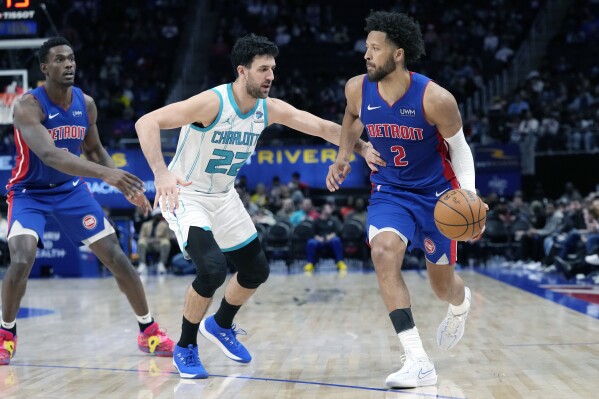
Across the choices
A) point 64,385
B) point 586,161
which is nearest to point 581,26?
point 586,161

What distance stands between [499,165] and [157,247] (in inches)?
292

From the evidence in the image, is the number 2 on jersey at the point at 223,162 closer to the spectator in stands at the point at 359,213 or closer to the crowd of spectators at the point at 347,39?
the spectator in stands at the point at 359,213

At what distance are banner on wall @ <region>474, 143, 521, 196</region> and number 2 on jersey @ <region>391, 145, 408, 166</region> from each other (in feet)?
44.0

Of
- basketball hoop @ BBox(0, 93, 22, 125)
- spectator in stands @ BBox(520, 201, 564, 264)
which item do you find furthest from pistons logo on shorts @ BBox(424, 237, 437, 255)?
spectator in stands @ BBox(520, 201, 564, 264)

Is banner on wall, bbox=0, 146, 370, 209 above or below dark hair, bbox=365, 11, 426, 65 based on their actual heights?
below

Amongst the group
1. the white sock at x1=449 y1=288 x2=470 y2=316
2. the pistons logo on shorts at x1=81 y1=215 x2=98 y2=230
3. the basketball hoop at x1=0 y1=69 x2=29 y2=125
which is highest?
the basketball hoop at x1=0 y1=69 x2=29 y2=125

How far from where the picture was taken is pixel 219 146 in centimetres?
555

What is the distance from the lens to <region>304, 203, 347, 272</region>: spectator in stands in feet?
53.9

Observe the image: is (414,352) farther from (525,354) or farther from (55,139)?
(55,139)

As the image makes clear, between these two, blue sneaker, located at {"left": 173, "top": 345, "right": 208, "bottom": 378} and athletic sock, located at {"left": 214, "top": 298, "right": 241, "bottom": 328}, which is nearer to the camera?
blue sneaker, located at {"left": 173, "top": 345, "right": 208, "bottom": 378}

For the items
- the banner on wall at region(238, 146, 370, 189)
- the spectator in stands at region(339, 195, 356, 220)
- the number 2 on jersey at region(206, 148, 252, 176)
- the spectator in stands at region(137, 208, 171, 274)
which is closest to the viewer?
the number 2 on jersey at region(206, 148, 252, 176)

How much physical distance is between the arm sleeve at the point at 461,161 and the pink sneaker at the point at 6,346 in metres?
3.33

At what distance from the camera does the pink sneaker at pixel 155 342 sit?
632cm

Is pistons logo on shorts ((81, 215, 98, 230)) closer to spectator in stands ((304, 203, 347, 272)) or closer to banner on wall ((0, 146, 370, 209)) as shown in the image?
spectator in stands ((304, 203, 347, 272))
